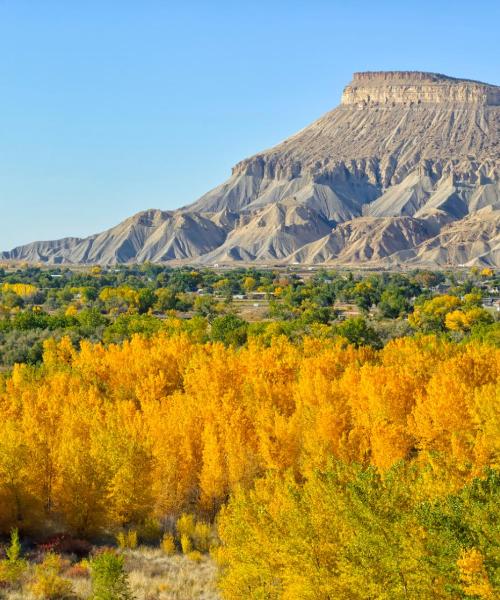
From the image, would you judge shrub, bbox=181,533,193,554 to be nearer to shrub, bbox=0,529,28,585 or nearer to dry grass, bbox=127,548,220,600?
dry grass, bbox=127,548,220,600

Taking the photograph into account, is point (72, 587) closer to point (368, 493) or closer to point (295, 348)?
point (368, 493)

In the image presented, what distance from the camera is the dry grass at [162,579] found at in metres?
25.8

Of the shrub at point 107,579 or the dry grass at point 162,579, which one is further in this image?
the dry grass at point 162,579

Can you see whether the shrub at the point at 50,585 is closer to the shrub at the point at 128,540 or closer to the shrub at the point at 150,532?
the shrub at the point at 128,540

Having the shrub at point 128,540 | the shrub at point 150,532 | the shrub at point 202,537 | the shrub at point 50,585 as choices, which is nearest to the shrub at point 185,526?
the shrub at point 202,537

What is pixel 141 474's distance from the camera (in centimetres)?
3188

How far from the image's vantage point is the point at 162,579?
27266 millimetres

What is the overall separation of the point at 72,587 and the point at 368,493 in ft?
36.5

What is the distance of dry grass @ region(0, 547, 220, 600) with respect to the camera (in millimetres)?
25781

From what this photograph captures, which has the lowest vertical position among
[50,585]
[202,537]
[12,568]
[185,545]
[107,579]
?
[202,537]

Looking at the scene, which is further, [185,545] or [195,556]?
[185,545]

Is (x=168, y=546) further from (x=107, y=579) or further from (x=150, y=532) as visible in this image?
(x=107, y=579)

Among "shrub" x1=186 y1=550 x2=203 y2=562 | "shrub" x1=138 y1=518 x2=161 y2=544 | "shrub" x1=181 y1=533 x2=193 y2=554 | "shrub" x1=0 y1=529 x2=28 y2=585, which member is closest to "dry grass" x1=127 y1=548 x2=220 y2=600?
"shrub" x1=186 y1=550 x2=203 y2=562

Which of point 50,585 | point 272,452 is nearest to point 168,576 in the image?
point 50,585
